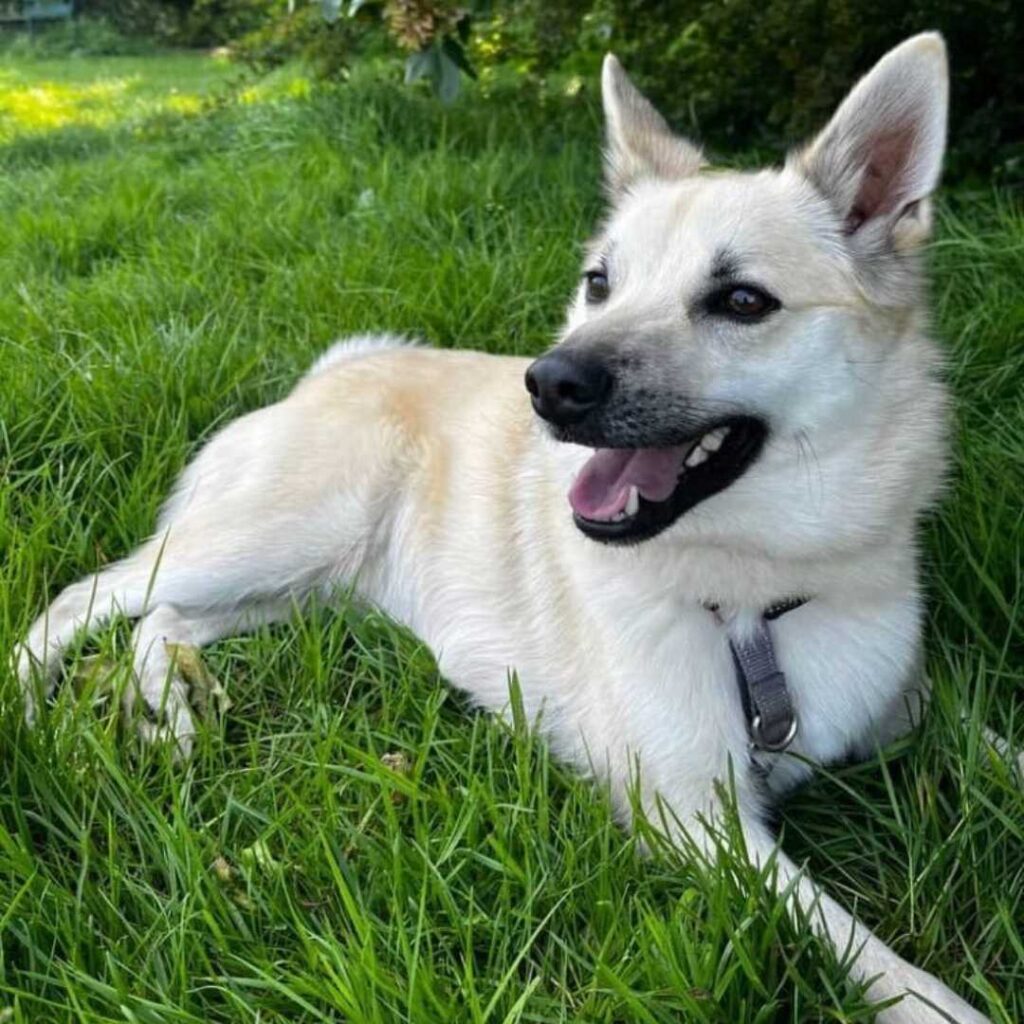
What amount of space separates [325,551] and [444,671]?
472 mm

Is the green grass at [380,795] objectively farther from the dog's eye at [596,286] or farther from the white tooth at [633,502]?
the dog's eye at [596,286]

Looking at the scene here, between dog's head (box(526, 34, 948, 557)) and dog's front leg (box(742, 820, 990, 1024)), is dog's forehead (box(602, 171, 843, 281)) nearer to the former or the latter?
dog's head (box(526, 34, 948, 557))

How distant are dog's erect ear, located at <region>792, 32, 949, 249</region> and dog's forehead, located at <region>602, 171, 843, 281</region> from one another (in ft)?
0.22

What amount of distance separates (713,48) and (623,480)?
13.1ft

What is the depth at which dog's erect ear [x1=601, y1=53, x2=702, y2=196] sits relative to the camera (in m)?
2.48

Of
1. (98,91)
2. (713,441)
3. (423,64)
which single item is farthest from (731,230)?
(98,91)

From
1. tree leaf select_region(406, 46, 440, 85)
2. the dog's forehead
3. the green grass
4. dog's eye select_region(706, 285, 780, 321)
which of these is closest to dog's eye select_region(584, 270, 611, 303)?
the dog's forehead

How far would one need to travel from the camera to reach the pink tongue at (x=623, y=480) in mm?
1988

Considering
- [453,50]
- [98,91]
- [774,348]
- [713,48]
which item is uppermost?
[453,50]

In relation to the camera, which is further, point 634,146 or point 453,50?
point 453,50

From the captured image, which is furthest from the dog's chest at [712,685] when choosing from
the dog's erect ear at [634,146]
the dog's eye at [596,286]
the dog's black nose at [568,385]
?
the dog's erect ear at [634,146]

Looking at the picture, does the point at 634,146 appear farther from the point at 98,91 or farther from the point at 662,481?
the point at 98,91

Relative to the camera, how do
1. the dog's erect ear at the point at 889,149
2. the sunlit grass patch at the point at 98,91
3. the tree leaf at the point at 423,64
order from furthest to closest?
the sunlit grass patch at the point at 98,91 < the tree leaf at the point at 423,64 < the dog's erect ear at the point at 889,149

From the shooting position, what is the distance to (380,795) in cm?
194
